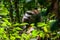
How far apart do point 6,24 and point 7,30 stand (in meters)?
0.13

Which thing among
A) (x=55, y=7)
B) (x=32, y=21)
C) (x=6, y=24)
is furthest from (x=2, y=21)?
(x=32, y=21)

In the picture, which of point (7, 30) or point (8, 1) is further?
point (8, 1)

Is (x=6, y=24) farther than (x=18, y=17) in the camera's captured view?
No

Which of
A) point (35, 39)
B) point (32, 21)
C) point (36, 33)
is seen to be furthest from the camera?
point (32, 21)

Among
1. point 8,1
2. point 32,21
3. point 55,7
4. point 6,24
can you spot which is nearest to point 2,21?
point 6,24

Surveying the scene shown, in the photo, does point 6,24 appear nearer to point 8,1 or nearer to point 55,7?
point 55,7

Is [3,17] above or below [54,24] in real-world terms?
above

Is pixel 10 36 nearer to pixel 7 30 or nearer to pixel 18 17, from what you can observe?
pixel 7 30

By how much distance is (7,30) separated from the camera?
76.9 inches

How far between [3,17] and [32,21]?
1617mm

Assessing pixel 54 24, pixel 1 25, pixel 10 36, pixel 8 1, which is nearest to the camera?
pixel 1 25

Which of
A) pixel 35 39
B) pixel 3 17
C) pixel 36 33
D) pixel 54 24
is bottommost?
pixel 35 39

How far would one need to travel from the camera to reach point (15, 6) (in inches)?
174

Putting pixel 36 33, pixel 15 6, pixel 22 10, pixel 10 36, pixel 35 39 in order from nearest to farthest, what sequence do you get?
1. pixel 10 36
2. pixel 36 33
3. pixel 35 39
4. pixel 15 6
5. pixel 22 10
